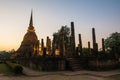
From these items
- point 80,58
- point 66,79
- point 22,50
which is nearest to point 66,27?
point 22,50

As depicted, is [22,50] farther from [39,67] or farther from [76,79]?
[76,79]

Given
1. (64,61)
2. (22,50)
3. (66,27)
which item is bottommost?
(64,61)

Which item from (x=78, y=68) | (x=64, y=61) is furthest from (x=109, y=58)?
(x=64, y=61)

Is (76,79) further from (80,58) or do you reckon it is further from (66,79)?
(80,58)

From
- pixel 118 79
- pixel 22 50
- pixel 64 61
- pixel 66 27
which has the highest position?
pixel 66 27

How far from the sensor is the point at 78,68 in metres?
16.9

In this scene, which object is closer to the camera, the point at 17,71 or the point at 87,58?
the point at 17,71

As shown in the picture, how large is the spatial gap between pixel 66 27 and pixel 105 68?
122 feet

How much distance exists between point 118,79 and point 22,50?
158 ft

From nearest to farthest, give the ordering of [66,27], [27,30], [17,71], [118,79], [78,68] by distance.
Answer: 1. [118,79]
2. [17,71]
3. [78,68]
4. [66,27]
5. [27,30]

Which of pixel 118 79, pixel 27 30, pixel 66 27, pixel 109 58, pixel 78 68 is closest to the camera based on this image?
pixel 118 79

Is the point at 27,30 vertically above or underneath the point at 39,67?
above

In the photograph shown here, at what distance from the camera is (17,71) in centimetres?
1470

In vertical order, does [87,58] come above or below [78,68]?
above
